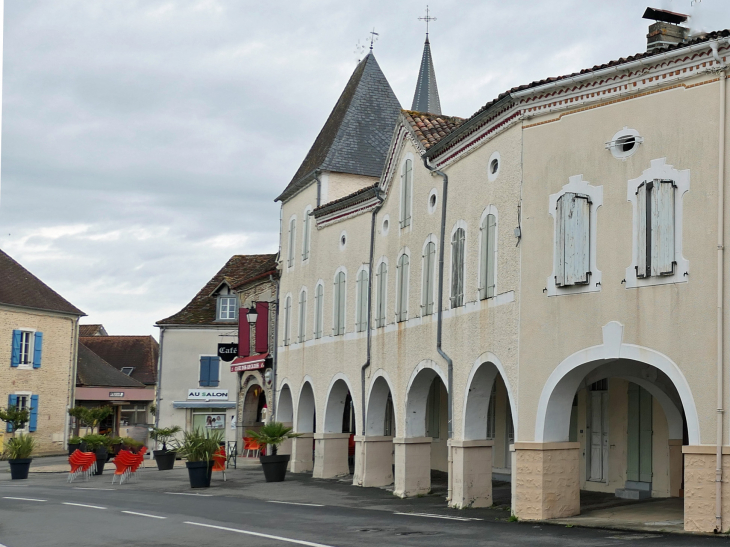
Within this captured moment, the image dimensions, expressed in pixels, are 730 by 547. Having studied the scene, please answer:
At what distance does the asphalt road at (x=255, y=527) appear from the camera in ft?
41.4

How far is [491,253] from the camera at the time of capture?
57.3ft

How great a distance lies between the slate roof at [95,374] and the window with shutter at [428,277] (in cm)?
3253

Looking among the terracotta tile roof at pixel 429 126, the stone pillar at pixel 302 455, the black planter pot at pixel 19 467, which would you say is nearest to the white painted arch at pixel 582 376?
the terracotta tile roof at pixel 429 126

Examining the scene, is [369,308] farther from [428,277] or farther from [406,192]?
[428,277]

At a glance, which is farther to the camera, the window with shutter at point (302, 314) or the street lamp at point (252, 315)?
the street lamp at point (252, 315)

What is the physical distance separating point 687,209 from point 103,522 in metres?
10.0

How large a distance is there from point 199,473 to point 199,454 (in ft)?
1.50

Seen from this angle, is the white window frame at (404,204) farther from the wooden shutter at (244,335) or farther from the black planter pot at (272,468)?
the wooden shutter at (244,335)

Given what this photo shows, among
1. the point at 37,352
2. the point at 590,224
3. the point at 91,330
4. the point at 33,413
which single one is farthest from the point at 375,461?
the point at 91,330

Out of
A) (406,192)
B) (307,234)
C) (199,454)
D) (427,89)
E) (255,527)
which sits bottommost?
(255,527)

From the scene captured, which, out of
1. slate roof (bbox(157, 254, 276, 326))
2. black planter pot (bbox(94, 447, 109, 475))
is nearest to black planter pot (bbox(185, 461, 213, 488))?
black planter pot (bbox(94, 447, 109, 475))

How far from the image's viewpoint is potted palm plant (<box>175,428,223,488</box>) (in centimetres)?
2306

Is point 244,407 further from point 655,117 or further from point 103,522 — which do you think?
point 655,117

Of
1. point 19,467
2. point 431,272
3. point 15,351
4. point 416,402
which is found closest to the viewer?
point 431,272
